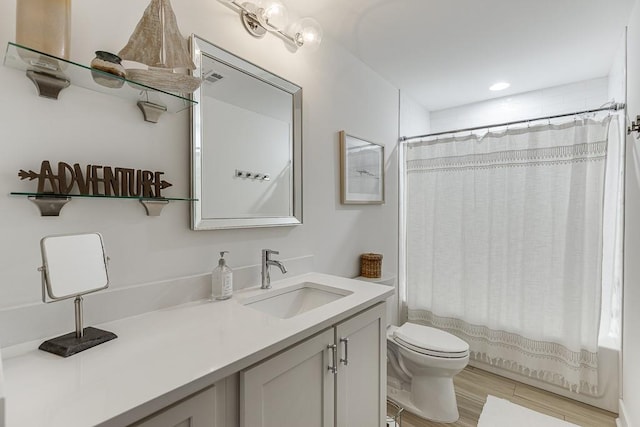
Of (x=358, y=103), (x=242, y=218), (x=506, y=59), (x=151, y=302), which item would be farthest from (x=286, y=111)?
(x=506, y=59)

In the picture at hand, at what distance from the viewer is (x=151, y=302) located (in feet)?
3.64

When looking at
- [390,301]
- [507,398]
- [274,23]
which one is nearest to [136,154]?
[274,23]

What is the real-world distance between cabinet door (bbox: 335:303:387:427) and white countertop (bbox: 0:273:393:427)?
117mm

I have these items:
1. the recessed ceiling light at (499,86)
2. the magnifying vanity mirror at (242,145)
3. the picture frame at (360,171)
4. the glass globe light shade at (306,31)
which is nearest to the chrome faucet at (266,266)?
the magnifying vanity mirror at (242,145)

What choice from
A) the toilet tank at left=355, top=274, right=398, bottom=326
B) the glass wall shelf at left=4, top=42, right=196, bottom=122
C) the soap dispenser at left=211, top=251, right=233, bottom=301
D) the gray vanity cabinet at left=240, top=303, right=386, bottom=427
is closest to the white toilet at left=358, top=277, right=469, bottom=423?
the toilet tank at left=355, top=274, right=398, bottom=326

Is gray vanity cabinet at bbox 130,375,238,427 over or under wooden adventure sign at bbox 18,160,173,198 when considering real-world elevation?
under

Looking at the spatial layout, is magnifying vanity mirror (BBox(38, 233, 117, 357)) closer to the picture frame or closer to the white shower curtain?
the picture frame

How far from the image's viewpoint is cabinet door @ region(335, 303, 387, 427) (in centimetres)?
114

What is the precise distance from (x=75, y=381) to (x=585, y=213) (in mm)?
2625

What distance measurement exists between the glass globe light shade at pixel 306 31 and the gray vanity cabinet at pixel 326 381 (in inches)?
55.7

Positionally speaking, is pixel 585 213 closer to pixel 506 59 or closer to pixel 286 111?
pixel 506 59

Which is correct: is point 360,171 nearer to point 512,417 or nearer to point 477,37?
point 477,37

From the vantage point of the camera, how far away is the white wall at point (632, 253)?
154 cm

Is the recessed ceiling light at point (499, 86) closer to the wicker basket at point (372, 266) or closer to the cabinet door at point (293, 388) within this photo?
the wicker basket at point (372, 266)
